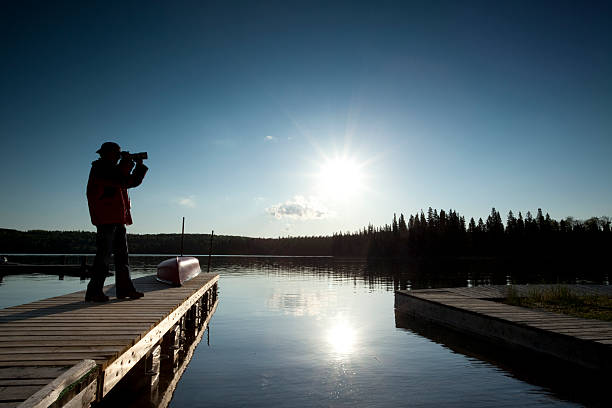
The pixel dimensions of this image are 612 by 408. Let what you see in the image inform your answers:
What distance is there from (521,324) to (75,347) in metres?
9.05

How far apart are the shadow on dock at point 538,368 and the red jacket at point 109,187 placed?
8146 mm

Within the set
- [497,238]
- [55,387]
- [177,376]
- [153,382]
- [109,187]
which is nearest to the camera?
[55,387]

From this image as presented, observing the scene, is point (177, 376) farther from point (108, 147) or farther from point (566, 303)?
point (566, 303)

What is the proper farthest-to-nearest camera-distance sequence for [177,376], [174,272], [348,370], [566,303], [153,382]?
[174,272]
[566,303]
[348,370]
[177,376]
[153,382]

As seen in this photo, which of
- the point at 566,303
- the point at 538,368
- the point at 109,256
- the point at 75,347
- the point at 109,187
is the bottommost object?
the point at 538,368

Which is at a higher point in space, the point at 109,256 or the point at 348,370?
the point at 109,256

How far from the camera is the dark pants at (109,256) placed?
692 cm

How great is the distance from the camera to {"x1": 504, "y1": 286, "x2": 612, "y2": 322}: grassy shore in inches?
422

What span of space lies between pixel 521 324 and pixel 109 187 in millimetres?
9403

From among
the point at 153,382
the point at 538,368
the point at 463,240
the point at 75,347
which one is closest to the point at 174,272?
the point at 153,382

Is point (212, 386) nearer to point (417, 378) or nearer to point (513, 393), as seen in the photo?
point (417, 378)

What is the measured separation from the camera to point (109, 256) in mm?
7129

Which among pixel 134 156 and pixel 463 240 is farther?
pixel 463 240

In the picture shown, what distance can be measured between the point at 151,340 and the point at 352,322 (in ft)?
31.8
